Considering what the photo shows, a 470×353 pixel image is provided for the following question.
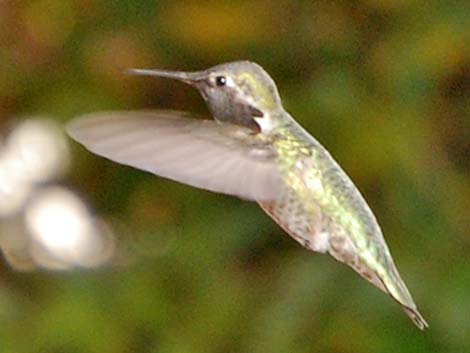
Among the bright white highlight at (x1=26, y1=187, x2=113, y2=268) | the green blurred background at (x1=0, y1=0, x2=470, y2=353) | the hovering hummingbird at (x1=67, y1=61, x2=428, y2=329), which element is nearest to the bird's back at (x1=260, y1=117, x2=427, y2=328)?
the hovering hummingbird at (x1=67, y1=61, x2=428, y2=329)

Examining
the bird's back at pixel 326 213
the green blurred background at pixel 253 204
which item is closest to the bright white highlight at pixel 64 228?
the green blurred background at pixel 253 204

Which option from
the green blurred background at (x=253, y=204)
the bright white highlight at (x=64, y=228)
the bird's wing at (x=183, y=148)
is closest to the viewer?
the bird's wing at (x=183, y=148)

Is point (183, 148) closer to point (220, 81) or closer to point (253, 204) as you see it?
point (220, 81)

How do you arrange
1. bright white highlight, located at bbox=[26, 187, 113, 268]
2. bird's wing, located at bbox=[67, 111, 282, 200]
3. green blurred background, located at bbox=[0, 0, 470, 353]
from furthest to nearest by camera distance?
bright white highlight, located at bbox=[26, 187, 113, 268] < green blurred background, located at bbox=[0, 0, 470, 353] < bird's wing, located at bbox=[67, 111, 282, 200]

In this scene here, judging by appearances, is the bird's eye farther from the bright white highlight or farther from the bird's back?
the bright white highlight

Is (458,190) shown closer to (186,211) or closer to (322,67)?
(322,67)

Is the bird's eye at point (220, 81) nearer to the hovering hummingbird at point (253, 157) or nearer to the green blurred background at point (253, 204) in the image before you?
the hovering hummingbird at point (253, 157)

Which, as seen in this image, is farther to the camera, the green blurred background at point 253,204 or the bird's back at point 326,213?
the green blurred background at point 253,204
